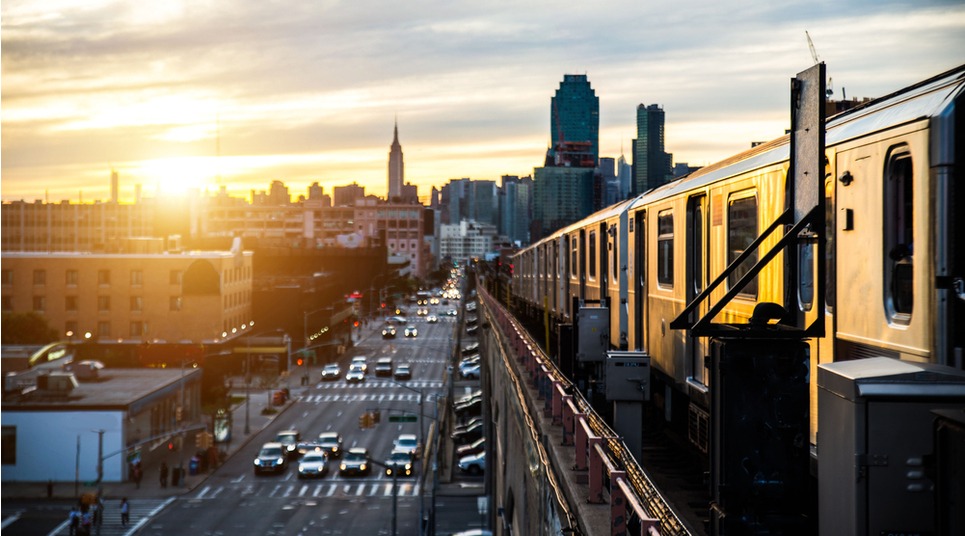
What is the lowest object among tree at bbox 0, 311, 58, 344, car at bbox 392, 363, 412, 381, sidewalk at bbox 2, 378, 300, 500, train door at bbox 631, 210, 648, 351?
sidewalk at bbox 2, 378, 300, 500

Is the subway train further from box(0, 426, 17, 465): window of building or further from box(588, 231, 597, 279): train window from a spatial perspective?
box(0, 426, 17, 465): window of building

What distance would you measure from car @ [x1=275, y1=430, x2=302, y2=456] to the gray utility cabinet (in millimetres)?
50559

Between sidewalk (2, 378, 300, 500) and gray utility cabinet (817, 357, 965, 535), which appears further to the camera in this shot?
sidewalk (2, 378, 300, 500)

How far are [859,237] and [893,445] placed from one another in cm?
230

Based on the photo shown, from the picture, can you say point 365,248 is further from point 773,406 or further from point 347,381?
point 773,406

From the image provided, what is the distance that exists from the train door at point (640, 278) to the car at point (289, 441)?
41378mm

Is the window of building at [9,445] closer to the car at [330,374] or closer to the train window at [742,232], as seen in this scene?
the car at [330,374]

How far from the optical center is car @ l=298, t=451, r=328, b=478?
1950 inches

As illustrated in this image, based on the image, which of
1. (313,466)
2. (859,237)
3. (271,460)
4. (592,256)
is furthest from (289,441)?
(859,237)

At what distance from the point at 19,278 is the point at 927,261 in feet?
279

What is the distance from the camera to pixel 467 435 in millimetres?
57188

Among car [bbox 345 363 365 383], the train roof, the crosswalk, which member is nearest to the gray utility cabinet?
the train roof

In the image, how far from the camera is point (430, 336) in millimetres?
123812

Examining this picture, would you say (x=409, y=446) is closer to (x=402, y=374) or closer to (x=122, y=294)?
(x=402, y=374)
